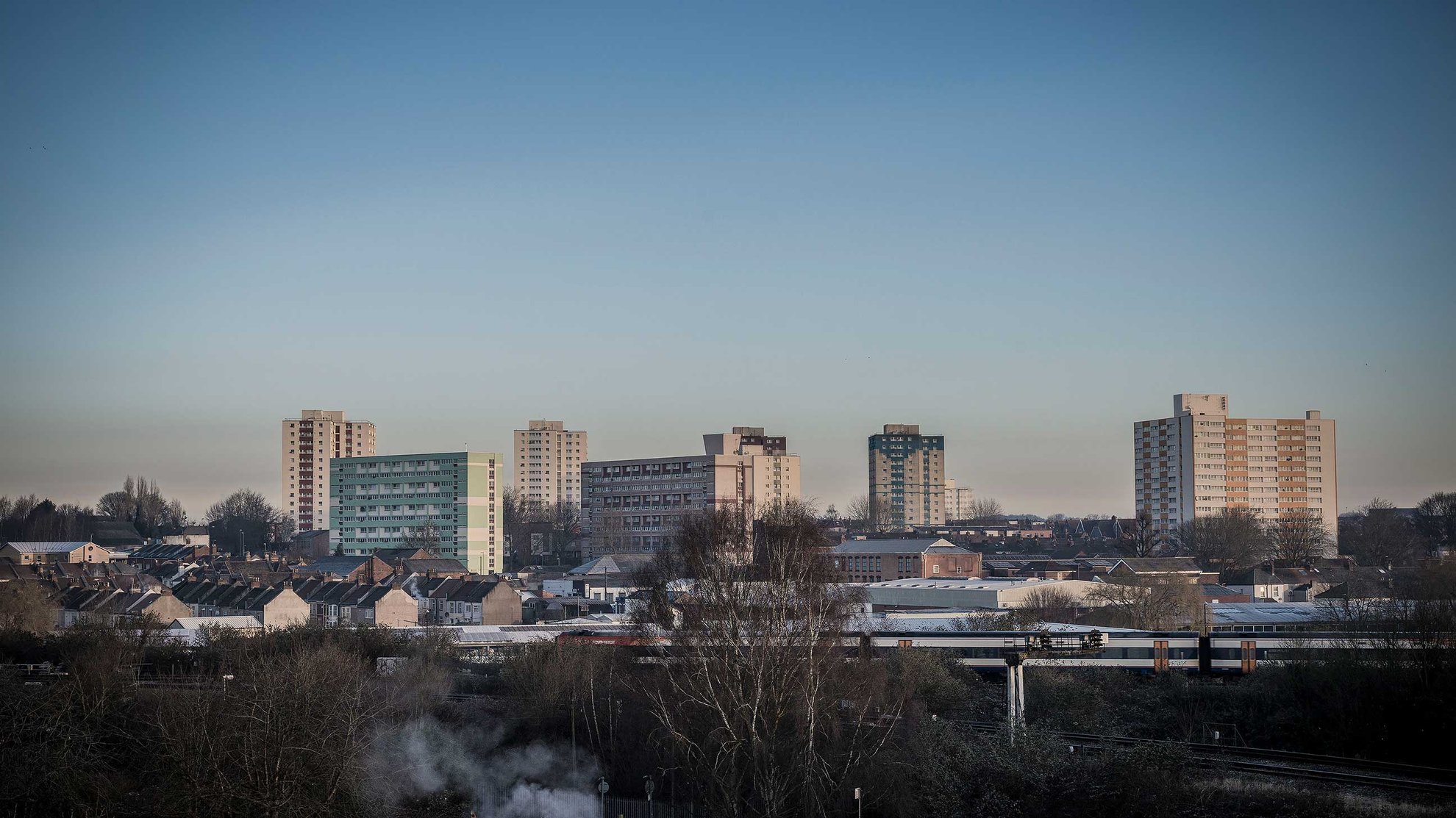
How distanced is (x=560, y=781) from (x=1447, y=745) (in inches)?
758

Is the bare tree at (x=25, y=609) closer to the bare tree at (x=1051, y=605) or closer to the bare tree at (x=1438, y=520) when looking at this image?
the bare tree at (x=1051, y=605)

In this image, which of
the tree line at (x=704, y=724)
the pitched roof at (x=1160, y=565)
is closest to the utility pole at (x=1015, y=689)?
the tree line at (x=704, y=724)

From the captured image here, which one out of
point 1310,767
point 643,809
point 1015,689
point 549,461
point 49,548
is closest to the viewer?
point 1310,767

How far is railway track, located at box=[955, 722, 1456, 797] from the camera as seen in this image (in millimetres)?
22656

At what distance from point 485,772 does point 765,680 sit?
7341 millimetres

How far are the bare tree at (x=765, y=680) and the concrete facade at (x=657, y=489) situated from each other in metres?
70.6

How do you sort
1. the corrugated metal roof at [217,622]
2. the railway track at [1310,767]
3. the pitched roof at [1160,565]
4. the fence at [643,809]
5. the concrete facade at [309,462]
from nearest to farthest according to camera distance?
the railway track at [1310,767] → the fence at [643,809] → the corrugated metal roof at [217,622] → the pitched roof at [1160,565] → the concrete facade at [309,462]

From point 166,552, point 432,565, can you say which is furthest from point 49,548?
point 432,565

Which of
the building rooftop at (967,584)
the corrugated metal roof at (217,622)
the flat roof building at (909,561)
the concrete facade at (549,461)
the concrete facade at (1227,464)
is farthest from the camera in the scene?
the concrete facade at (549,461)

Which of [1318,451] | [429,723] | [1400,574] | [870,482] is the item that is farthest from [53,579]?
[870,482]

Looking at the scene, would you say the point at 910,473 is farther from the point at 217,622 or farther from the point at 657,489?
the point at 217,622

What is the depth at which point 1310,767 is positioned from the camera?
24688 millimetres

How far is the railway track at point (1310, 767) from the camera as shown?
22656mm

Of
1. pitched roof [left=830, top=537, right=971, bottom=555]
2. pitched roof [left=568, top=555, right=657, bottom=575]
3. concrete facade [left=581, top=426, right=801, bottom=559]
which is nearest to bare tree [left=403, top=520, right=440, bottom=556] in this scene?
concrete facade [left=581, top=426, right=801, bottom=559]
